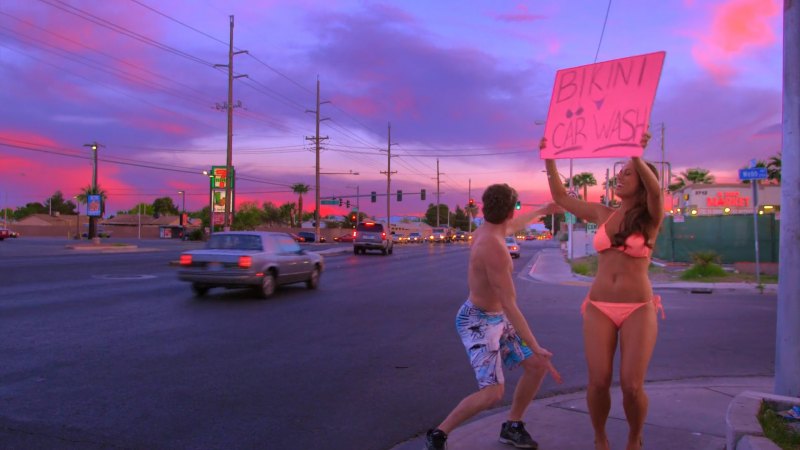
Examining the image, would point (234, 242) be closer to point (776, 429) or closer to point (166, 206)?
point (776, 429)

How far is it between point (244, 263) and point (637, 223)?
409 inches

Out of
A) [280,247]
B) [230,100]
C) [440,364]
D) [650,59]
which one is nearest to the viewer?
[650,59]

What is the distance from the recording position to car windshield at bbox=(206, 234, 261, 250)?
538 inches

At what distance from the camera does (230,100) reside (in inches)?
1367

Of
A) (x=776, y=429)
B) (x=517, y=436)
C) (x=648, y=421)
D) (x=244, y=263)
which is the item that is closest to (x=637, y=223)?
(x=776, y=429)

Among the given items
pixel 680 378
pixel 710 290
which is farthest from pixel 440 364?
pixel 710 290

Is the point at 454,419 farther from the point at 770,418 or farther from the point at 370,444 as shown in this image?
the point at 770,418

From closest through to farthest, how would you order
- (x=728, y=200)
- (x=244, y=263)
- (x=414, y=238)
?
(x=244, y=263) < (x=728, y=200) < (x=414, y=238)

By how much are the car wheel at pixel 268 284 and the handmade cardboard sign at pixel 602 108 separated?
32.9ft

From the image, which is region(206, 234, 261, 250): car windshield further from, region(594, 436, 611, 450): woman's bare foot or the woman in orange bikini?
the woman in orange bikini

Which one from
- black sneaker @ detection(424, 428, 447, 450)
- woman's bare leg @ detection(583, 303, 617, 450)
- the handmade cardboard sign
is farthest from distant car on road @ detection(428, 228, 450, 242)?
woman's bare leg @ detection(583, 303, 617, 450)

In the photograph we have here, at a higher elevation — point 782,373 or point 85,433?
point 782,373

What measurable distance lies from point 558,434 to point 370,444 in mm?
1412

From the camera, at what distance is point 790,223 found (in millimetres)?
4570
